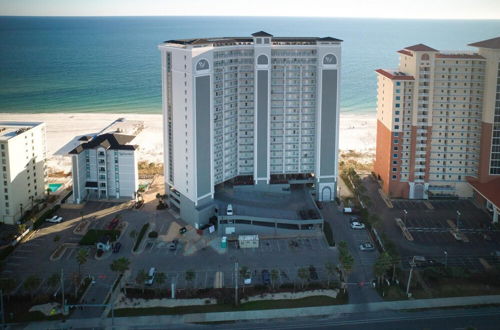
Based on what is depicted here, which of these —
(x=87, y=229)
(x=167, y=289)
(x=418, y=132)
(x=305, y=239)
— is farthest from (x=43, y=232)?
(x=418, y=132)

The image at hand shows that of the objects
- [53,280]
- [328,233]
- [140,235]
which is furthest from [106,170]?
[328,233]

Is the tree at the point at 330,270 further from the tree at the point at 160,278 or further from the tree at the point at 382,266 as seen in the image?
the tree at the point at 160,278

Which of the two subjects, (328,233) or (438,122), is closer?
(328,233)

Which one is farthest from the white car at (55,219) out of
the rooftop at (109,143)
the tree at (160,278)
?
the tree at (160,278)

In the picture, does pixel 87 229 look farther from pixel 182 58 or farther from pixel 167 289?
pixel 182 58

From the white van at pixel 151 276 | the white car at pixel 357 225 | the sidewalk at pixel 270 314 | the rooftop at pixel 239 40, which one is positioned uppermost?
the rooftop at pixel 239 40

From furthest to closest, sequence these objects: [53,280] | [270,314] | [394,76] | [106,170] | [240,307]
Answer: [106,170], [394,76], [53,280], [240,307], [270,314]

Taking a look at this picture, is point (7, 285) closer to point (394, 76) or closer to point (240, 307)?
point (240, 307)

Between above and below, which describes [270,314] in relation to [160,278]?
below
